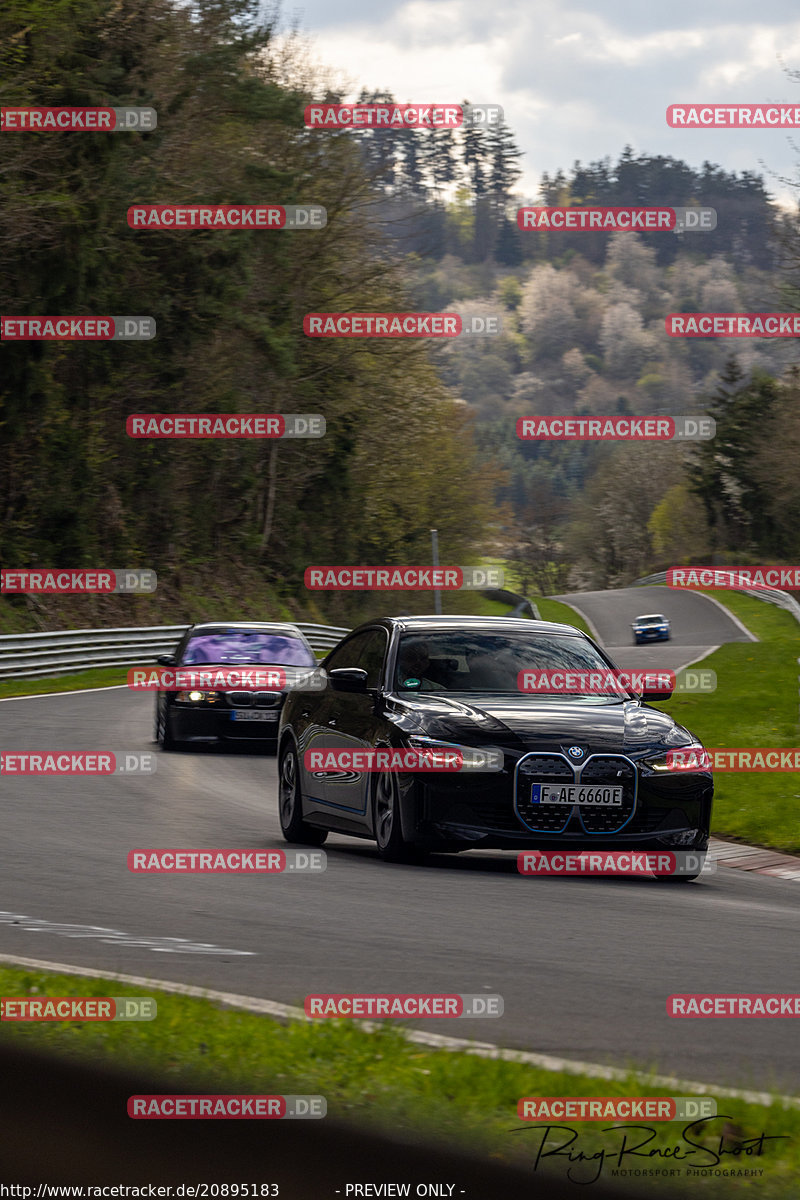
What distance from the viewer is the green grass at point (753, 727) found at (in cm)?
1320

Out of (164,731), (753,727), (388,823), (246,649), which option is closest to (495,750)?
(388,823)

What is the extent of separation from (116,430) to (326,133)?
39.5ft

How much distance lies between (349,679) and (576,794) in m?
1.68

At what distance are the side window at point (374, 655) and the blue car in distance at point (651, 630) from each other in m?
60.8

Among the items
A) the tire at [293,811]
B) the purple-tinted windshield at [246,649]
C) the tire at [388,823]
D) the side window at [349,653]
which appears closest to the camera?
the tire at [388,823]

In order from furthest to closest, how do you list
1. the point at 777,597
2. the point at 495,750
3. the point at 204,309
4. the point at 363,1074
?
the point at 777,597 < the point at 204,309 < the point at 495,750 < the point at 363,1074

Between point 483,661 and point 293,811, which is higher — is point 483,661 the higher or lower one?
the higher one

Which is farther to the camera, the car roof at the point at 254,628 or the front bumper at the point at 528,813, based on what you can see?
the car roof at the point at 254,628

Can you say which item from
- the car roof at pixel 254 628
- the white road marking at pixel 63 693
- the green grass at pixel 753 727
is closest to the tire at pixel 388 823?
the green grass at pixel 753 727

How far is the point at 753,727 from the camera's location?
838 inches

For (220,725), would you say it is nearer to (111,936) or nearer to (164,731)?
(164,731)

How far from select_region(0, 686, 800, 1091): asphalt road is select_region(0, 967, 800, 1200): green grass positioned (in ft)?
1.60

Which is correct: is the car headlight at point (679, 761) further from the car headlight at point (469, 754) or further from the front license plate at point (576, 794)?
the car headlight at point (469, 754)

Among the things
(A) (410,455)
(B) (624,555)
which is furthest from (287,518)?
(B) (624,555)
